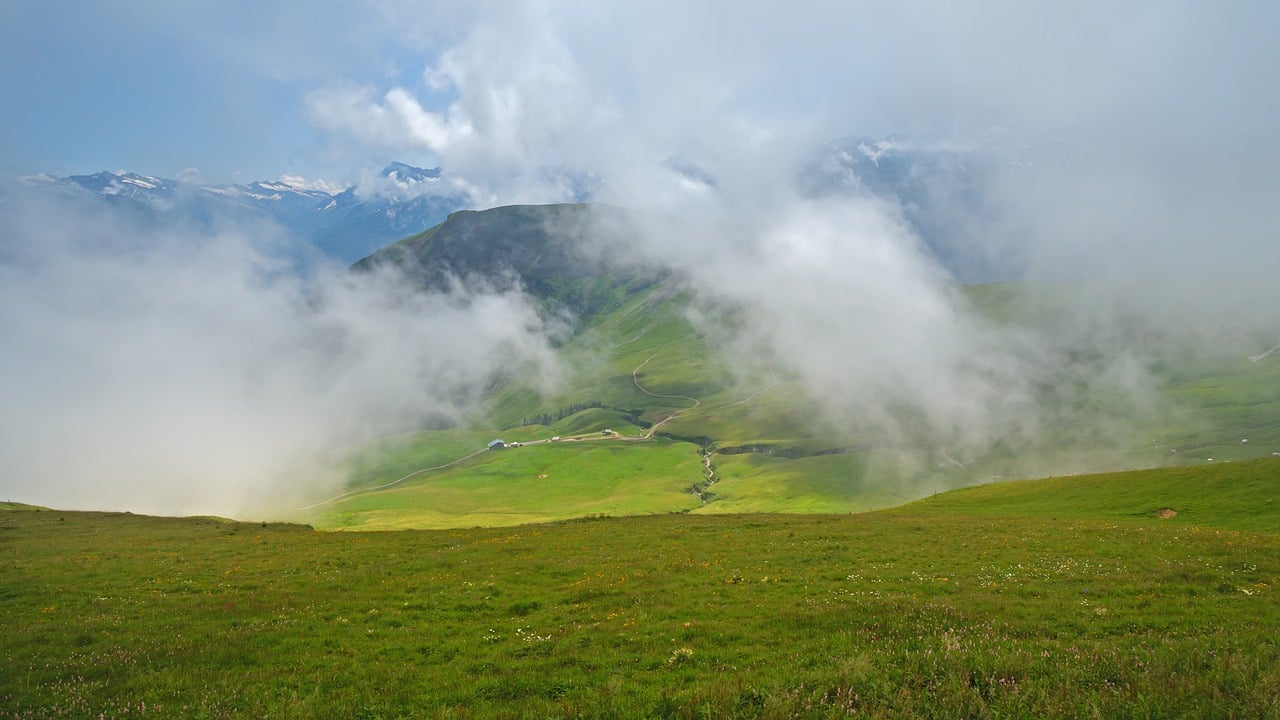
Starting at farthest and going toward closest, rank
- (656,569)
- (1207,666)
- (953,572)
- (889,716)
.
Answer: (656,569) → (953,572) → (1207,666) → (889,716)

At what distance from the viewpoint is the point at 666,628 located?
65.4 ft

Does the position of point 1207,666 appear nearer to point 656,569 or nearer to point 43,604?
point 656,569

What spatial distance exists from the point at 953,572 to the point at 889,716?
20328mm

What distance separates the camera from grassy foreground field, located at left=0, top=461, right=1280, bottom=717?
1209 cm

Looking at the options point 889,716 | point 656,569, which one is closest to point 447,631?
point 656,569

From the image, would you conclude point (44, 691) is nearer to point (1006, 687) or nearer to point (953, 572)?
point (1006, 687)

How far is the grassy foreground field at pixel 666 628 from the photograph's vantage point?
12.1m

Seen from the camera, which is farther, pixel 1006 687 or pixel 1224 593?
pixel 1224 593

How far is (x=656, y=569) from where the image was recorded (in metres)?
31.1

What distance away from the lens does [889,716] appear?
1055 cm

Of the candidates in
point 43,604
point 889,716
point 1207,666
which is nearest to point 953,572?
point 1207,666

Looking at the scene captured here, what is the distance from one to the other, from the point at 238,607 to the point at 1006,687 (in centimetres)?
2630

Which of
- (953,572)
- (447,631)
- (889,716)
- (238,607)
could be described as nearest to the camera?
(889,716)

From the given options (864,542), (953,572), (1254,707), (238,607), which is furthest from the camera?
(864,542)
